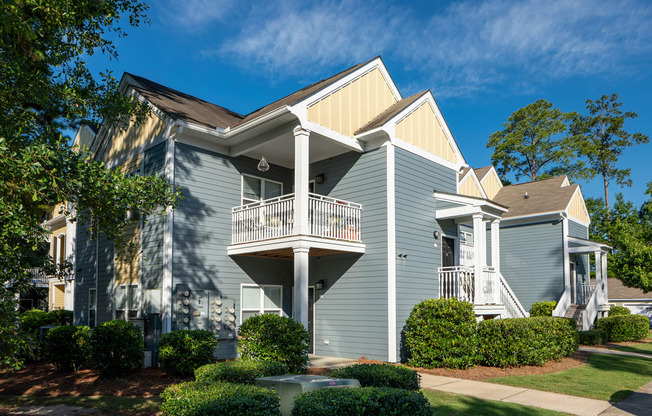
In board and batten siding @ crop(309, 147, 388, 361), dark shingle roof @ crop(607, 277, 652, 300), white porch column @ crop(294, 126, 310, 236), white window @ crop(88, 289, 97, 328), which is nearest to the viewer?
white porch column @ crop(294, 126, 310, 236)

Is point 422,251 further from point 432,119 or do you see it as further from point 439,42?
point 439,42

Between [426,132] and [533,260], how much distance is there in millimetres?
9069

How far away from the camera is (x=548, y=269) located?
Result: 20.0 m

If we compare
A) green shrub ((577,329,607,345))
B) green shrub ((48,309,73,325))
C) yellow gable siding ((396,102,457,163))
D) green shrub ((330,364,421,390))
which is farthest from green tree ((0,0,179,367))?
green shrub ((577,329,607,345))

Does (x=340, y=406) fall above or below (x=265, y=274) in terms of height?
below

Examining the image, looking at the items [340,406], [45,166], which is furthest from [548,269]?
[45,166]

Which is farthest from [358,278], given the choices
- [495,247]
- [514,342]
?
[495,247]

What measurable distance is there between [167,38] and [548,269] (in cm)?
1741

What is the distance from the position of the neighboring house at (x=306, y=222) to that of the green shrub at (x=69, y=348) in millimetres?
1517

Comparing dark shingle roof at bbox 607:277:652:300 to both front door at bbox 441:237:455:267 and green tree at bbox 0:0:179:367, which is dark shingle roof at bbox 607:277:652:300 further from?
green tree at bbox 0:0:179:367

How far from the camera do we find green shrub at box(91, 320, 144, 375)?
1045cm

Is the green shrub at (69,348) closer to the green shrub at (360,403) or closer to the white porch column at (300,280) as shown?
the white porch column at (300,280)

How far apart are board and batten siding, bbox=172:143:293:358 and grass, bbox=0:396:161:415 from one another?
3819 millimetres

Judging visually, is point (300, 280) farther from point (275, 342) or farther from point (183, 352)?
point (183, 352)
